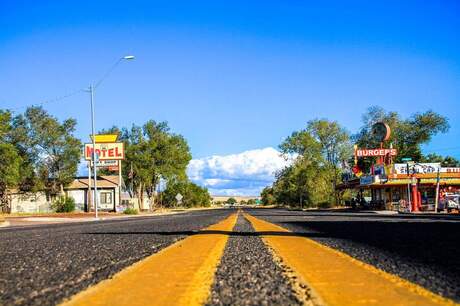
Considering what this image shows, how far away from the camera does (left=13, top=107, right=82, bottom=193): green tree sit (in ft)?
254

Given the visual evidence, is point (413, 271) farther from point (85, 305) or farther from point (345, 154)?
point (345, 154)

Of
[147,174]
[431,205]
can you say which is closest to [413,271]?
[431,205]

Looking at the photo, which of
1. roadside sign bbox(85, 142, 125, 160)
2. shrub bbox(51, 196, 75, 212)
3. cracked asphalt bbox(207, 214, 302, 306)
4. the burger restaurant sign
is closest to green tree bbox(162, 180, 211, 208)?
roadside sign bbox(85, 142, 125, 160)

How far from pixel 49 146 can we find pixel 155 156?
1947cm

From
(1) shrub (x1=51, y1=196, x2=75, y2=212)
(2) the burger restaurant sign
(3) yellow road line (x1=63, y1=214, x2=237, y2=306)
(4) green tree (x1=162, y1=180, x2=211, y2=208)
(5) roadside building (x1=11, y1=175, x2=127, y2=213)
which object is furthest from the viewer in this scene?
(4) green tree (x1=162, y1=180, x2=211, y2=208)

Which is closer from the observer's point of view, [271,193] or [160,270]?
[160,270]

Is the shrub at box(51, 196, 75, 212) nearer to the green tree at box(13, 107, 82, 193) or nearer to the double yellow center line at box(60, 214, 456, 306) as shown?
the green tree at box(13, 107, 82, 193)

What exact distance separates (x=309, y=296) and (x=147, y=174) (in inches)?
3486

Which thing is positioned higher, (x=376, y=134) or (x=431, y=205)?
(x=376, y=134)

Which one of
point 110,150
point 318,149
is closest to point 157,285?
point 110,150

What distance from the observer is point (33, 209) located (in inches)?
2751

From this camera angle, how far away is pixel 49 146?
79.9m

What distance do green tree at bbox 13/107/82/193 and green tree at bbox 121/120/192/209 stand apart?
12.1 metres

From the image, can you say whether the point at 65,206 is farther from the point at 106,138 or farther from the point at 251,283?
the point at 251,283
